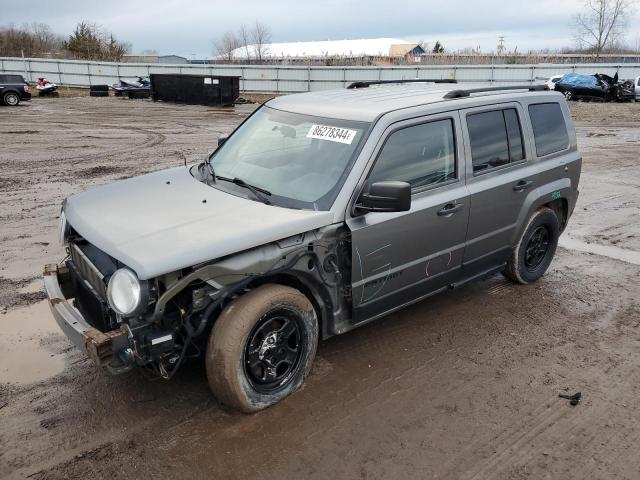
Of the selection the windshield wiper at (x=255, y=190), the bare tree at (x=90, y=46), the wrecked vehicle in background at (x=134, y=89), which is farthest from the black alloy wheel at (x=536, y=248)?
the bare tree at (x=90, y=46)

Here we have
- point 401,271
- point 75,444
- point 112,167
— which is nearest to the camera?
point 75,444

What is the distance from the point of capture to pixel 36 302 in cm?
488

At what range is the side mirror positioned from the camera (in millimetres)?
3345

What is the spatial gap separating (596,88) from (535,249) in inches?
1077

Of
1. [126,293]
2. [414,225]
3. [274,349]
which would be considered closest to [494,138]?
[414,225]

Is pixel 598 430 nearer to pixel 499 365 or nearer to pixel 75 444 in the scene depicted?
pixel 499 365

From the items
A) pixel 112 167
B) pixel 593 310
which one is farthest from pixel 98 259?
pixel 112 167

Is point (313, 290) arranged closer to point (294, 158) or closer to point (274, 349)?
point (274, 349)

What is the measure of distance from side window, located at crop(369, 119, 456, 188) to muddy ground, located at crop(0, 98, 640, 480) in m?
1.35

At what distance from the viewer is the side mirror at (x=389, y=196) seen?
3345 mm

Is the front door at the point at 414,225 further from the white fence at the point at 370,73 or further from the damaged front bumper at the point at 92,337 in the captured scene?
the white fence at the point at 370,73

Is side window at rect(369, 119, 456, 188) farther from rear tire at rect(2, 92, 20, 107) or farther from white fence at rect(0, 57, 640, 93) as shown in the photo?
white fence at rect(0, 57, 640, 93)

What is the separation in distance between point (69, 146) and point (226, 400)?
12896 millimetres

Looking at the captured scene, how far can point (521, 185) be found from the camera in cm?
476
